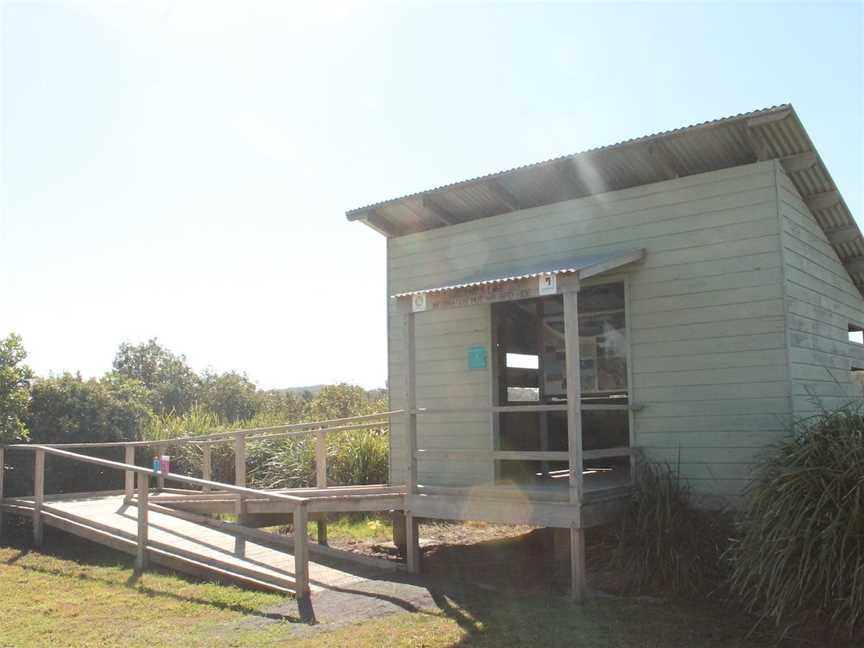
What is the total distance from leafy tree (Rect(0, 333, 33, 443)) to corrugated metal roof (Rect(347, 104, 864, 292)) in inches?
190

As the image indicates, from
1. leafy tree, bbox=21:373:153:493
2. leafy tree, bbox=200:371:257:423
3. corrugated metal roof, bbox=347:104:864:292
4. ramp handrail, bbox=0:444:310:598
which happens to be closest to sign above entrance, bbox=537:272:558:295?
corrugated metal roof, bbox=347:104:864:292

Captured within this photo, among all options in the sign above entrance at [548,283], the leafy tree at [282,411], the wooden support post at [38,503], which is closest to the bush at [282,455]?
the leafy tree at [282,411]

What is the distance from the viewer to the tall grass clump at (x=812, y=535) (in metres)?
5.47

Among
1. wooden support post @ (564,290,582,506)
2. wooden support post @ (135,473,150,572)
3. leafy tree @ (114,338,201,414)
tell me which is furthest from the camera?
leafy tree @ (114,338,201,414)

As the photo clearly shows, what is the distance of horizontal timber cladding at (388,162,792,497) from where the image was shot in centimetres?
774

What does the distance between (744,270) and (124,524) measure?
746 centimetres

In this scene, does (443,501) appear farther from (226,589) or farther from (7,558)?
(7,558)

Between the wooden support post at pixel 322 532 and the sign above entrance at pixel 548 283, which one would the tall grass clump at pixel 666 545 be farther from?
the wooden support post at pixel 322 532

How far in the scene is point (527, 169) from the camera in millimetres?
8844

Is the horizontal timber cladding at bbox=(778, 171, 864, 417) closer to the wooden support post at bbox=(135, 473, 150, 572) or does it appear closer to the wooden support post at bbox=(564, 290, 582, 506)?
the wooden support post at bbox=(564, 290, 582, 506)

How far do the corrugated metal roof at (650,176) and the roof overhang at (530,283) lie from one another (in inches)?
37.3

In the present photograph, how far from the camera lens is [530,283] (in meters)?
7.68

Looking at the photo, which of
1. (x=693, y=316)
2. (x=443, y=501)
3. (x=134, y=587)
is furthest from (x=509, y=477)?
(x=134, y=587)

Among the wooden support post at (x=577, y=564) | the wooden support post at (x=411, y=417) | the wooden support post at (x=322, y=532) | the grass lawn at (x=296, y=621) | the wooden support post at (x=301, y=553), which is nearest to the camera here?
the grass lawn at (x=296, y=621)
